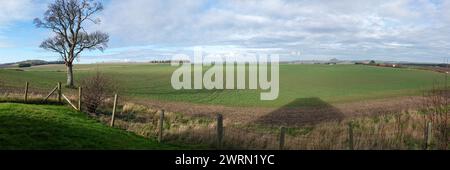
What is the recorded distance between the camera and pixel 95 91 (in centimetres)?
2803

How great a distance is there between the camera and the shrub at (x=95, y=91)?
2756 cm

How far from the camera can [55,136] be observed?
14352 mm

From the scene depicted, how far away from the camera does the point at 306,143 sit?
15914 mm

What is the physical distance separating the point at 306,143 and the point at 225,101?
30.1 meters

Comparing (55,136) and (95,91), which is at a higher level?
(95,91)

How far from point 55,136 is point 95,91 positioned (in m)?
14.0

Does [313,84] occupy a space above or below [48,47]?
below

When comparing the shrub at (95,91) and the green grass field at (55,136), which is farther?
the shrub at (95,91)

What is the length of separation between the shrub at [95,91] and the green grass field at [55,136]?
8046mm

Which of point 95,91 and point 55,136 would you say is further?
point 95,91

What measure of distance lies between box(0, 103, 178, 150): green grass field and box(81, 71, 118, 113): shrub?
26.4ft
